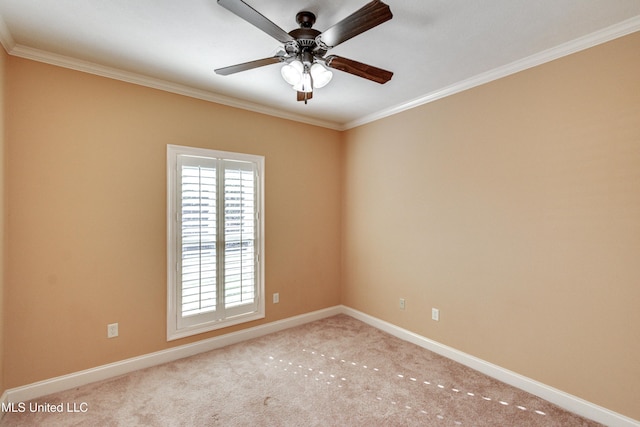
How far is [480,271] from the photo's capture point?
2732 mm

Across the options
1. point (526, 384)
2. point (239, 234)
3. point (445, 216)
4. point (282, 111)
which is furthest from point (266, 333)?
point (282, 111)

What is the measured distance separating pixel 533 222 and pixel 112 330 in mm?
3684

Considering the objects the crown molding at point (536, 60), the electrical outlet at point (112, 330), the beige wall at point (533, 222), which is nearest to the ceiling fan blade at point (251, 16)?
the crown molding at point (536, 60)

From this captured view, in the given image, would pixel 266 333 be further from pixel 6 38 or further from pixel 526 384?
pixel 6 38

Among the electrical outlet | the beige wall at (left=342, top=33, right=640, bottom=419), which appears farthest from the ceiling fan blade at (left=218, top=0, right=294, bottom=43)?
the electrical outlet

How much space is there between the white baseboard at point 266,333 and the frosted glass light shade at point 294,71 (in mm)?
2673

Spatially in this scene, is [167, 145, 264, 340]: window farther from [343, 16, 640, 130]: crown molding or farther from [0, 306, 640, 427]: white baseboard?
[343, 16, 640, 130]: crown molding

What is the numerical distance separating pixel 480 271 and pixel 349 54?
7.26ft

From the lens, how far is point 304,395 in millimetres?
2359

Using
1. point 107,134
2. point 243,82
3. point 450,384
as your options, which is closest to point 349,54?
point 243,82

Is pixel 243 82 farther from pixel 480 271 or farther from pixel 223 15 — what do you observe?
pixel 480 271

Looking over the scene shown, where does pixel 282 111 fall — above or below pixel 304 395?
above

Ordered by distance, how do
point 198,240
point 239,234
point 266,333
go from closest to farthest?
point 198,240, point 239,234, point 266,333

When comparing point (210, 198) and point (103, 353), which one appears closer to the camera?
point (103, 353)
